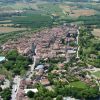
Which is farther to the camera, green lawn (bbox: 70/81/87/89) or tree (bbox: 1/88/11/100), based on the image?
green lawn (bbox: 70/81/87/89)

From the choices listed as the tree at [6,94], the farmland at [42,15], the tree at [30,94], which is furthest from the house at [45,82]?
the farmland at [42,15]

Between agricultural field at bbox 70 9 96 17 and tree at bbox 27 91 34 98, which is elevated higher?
tree at bbox 27 91 34 98

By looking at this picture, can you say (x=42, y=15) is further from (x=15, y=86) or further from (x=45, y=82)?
(x=15, y=86)

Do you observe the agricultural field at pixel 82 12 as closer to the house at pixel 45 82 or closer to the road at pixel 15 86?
the road at pixel 15 86

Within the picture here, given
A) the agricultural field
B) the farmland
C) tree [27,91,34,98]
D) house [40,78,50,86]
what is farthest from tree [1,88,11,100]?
the agricultural field

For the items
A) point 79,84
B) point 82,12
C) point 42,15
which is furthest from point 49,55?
point 82,12

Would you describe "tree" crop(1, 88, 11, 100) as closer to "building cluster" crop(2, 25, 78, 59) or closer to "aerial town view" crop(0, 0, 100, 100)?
"aerial town view" crop(0, 0, 100, 100)

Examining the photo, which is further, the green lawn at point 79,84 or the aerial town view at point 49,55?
the green lawn at point 79,84

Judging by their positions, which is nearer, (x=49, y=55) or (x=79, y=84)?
(x=79, y=84)

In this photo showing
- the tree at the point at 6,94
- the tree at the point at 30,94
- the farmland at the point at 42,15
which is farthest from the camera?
the farmland at the point at 42,15
